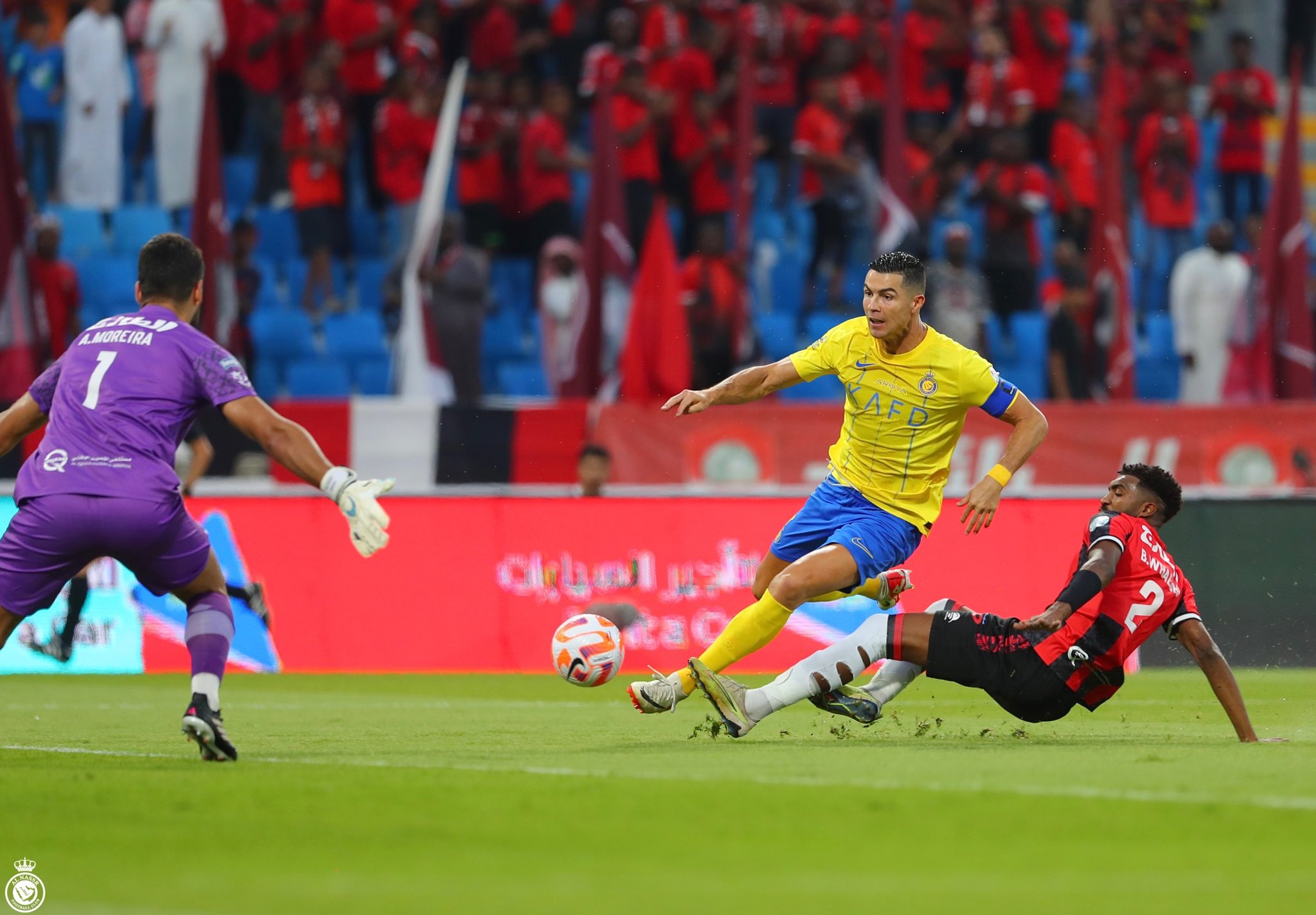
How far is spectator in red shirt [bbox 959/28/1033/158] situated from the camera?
22.7 metres

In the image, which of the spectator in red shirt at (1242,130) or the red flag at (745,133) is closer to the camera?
the red flag at (745,133)

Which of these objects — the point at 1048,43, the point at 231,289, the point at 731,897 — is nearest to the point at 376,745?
the point at 731,897

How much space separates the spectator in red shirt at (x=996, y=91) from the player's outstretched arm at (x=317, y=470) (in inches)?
647

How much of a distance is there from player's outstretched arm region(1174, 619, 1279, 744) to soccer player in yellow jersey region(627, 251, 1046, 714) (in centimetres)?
107

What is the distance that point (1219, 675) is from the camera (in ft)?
29.2

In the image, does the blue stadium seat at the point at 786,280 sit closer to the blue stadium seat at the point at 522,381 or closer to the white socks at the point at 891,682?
the blue stadium seat at the point at 522,381

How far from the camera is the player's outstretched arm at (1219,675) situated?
884 centimetres

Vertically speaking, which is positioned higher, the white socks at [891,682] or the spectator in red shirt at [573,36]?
the spectator in red shirt at [573,36]

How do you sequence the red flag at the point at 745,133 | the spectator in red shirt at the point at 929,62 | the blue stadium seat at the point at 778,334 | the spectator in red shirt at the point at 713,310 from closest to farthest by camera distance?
1. the spectator in red shirt at the point at 713,310
2. the red flag at the point at 745,133
3. the blue stadium seat at the point at 778,334
4. the spectator in red shirt at the point at 929,62

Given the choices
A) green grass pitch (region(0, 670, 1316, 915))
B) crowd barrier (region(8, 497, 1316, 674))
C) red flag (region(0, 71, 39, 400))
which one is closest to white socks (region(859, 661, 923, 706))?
green grass pitch (region(0, 670, 1316, 915))

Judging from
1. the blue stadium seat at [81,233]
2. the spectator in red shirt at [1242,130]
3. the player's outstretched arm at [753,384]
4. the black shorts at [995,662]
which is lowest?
the black shorts at [995,662]

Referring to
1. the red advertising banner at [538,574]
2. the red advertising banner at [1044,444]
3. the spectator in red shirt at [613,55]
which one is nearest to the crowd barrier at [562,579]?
the red advertising banner at [538,574]

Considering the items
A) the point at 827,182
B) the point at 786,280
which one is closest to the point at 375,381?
the point at 786,280

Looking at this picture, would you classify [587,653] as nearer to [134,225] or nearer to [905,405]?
[905,405]
